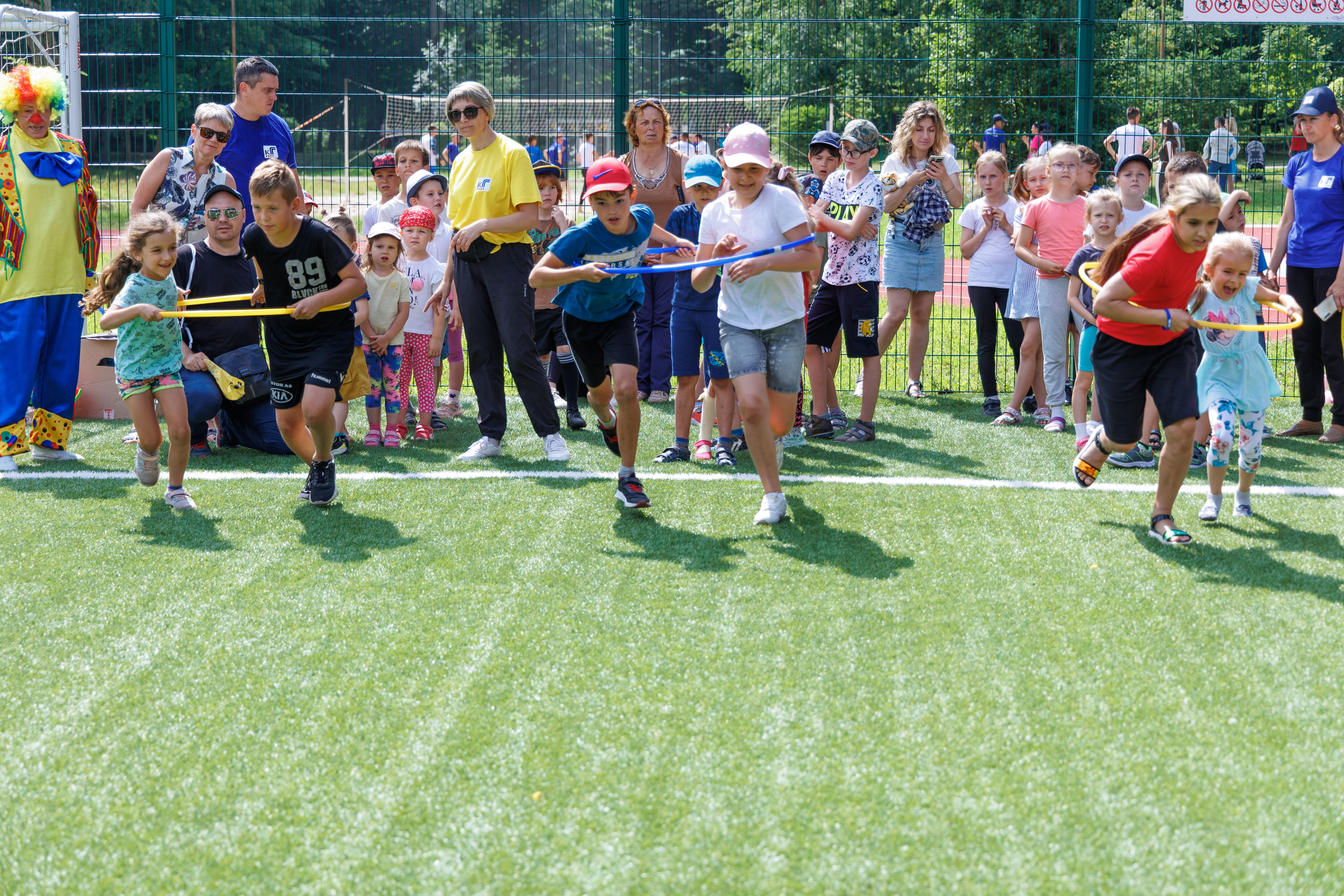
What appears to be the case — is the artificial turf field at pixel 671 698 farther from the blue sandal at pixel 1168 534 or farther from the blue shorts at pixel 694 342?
the blue shorts at pixel 694 342

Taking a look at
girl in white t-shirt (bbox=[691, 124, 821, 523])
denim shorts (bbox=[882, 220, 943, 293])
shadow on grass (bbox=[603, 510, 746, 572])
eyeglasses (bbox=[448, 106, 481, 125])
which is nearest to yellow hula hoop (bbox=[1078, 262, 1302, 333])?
girl in white t-shirt (bbox=[691, 124, 821, 523])

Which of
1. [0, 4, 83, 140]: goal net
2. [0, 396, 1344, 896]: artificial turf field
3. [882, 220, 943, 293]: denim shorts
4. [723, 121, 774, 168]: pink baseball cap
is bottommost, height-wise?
[0, 396, 1344, 896]: artificial turf field

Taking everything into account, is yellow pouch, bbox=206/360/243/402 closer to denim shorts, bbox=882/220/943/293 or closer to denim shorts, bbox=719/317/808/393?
denim shorts, bbox=719/317/808/393

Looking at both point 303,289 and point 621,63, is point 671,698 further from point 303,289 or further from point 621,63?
point 621,63

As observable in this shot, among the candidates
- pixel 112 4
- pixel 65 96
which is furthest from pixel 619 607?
pixel 112 4

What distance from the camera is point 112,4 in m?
10.4

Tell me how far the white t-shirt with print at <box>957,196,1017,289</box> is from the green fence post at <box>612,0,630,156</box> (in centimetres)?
278

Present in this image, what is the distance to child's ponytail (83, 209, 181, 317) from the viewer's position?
6281mm

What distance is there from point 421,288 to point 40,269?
2.31 meters

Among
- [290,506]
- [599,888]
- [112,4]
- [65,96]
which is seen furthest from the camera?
[112,4]

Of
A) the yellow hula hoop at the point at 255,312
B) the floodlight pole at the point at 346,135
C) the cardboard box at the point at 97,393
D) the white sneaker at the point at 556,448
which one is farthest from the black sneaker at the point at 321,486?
the floodlight pole at the point at 346,135

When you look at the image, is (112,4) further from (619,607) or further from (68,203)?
(619,607)

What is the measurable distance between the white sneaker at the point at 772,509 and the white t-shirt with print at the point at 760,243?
0.80 meters

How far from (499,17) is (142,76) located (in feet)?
9.82
